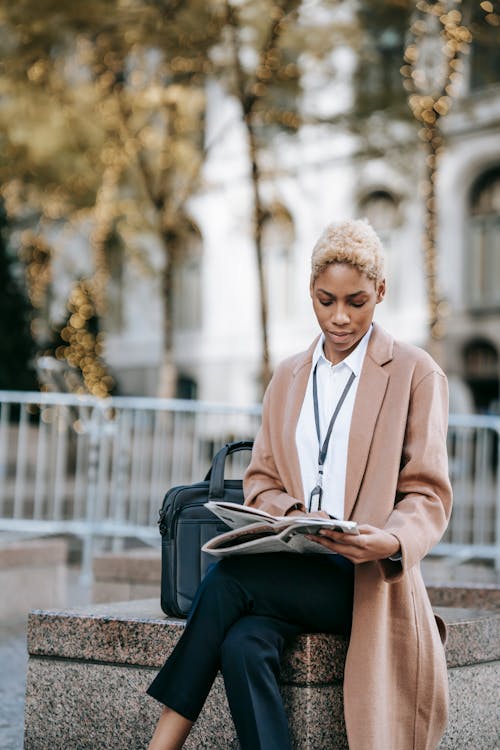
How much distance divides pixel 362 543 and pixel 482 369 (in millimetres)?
23799

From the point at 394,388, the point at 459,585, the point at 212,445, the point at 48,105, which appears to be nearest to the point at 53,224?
the point at 48,105

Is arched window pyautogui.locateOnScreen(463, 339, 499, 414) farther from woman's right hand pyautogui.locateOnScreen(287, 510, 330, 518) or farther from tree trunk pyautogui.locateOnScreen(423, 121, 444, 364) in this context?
woman's right hand pyautogui.locateOnScreen(287, 510, 330, 518)

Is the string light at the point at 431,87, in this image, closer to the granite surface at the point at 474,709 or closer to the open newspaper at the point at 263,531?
the granite surface at the point at 474,709

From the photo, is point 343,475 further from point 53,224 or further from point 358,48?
point 53,224

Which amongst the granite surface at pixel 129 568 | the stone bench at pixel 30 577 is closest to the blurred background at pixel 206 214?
the stone bench at pixel 30 577

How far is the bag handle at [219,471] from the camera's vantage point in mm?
4344

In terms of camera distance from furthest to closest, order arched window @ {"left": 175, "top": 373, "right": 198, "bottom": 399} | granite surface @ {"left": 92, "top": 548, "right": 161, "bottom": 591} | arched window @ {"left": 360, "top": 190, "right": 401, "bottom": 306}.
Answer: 1. arched window @ {"left": 175, "top": 373, "right": 198, "bottom": 399}
2. arched window @ {"left": 360, "top": 190, "right": 401, "bottom": 306}
3. granite surface @ {"left": 92, "top": 548, "right": 161, "bottom": 591}

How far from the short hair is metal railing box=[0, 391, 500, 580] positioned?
5672 mm

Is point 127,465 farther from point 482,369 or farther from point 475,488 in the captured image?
point 482,369

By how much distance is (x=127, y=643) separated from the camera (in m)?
4.36

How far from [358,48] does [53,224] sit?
10.4m

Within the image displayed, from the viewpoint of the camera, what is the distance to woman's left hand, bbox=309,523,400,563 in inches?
134

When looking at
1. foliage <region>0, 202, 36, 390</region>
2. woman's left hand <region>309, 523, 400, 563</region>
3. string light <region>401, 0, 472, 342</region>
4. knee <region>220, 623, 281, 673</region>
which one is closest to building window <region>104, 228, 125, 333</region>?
string light <region>401, 0, 472, 342</region>

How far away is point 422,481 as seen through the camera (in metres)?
3.70
